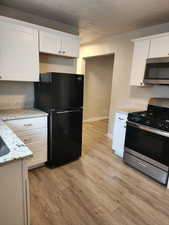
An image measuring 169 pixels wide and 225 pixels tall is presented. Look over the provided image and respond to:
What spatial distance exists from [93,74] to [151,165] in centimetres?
353

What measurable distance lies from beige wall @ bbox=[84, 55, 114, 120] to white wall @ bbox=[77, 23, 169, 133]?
3.09 feet

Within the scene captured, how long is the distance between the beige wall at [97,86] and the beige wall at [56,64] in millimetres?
1729

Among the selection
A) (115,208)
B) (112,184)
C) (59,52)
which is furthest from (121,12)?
(115,208)

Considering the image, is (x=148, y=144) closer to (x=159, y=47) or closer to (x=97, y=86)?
(x=159, y=47)

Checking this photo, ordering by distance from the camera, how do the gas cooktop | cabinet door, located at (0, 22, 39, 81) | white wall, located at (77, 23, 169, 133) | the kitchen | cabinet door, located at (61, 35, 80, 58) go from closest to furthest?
the kitchen
cabinet door, located at (0, 22, 39, 81)
the gas cooktop
cabinet door, located at (61, 35, 80, 58)
white wall, located at (77, 23, 169, 133)

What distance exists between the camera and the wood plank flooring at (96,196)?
1.59m

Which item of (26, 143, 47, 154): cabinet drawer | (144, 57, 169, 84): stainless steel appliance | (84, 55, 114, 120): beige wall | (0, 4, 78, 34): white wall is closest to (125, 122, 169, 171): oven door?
(144, 57, 169, 84): stainless steel appliance

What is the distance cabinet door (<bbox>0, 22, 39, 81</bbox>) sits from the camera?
77.8 inches

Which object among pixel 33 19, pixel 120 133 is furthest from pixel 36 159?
pixel 33 19

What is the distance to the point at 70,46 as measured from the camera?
2.58 m

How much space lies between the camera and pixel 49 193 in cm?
190

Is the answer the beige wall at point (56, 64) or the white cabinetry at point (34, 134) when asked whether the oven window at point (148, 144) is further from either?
the beige wall at point (56, 64)

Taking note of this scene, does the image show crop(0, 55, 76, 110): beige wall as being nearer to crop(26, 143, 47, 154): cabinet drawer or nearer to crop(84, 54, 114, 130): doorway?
crop(26, 143, 47, 154): cabinet drawer

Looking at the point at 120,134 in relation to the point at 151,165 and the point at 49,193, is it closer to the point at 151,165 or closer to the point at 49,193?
the point at 151,165
